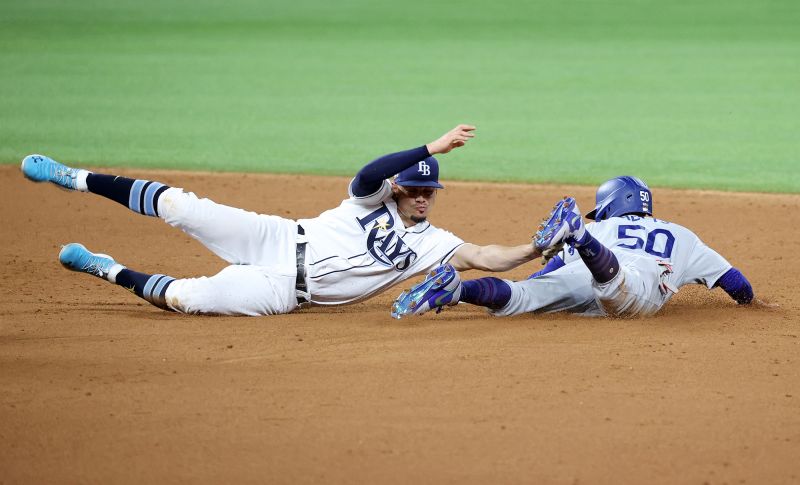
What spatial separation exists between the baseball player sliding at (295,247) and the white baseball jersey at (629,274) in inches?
12.6

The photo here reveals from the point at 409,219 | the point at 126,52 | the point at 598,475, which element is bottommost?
the point at 598,475

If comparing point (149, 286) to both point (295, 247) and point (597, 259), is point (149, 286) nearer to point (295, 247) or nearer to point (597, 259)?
point (295, 247)

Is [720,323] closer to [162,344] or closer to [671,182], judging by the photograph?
[162,344]

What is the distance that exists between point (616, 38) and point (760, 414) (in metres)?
20.5

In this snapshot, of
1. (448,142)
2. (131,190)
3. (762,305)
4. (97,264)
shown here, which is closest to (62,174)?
(131,190)

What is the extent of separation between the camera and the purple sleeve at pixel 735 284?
21.6 feet

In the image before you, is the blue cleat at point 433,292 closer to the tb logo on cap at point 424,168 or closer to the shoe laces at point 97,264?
the tb logo on cap at point 424,168

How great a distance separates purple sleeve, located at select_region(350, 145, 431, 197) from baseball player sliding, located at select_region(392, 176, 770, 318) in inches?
22.4

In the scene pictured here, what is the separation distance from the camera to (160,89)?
17.7m

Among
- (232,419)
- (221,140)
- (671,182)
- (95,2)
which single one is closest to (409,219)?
(232,419)

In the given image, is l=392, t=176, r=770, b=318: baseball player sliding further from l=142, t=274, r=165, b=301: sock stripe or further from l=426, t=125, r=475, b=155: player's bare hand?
l=142, t=274, r=165, b=301: sock stripe

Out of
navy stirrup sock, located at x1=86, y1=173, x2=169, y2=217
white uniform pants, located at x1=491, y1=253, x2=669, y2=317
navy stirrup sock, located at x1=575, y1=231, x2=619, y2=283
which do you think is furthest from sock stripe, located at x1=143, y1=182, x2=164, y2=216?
navy stirrup sock, located at x1=575, y1=231, x2=619, y2=283

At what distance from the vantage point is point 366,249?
247 inches

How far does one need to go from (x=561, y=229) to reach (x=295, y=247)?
1493 mm
